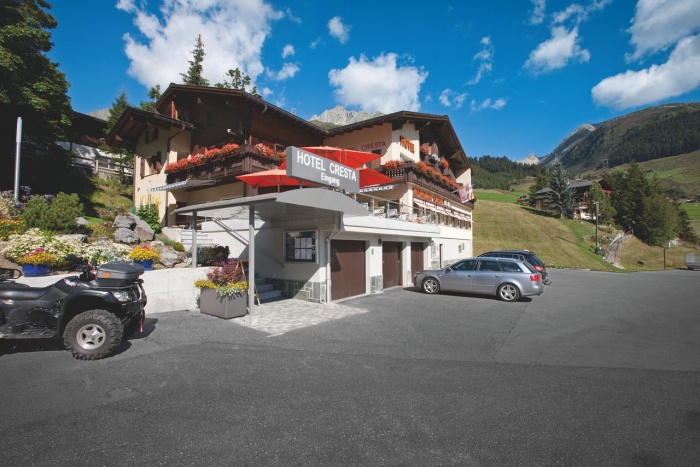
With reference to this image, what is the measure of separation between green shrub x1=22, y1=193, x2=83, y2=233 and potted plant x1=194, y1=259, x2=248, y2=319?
4.91 m

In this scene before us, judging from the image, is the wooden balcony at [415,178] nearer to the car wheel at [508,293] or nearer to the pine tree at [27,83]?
the car wheel at [508,293]

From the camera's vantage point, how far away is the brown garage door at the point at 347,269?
11531 millimetres

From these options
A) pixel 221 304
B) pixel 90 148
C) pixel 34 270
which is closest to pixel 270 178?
pixel 221 304

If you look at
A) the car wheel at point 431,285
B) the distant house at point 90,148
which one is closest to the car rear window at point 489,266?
the car wheel at point 431,285

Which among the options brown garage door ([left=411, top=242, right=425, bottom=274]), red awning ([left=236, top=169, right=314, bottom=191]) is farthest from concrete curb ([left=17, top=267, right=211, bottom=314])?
brown garage door ([left=411, top=242, right=425, bottom=274])

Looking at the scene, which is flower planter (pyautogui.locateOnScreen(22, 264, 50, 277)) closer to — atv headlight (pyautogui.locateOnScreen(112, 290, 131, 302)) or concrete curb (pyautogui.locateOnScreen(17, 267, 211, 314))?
concrete curb (pyautogui.locateOnScreen(17, 267, 211, 314))

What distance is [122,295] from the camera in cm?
576

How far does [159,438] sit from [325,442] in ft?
5.36

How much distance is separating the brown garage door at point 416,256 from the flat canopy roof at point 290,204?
291 inches

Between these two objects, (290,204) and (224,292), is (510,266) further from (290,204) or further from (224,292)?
(224,292)

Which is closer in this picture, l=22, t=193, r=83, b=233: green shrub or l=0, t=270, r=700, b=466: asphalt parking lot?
l=0, t=270, r=700, b=466: asphalt parking lot

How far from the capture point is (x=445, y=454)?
3031mm

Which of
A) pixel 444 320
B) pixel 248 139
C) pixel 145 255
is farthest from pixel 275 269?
pixel 248 139

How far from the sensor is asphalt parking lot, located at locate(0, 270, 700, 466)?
10.1 ft
